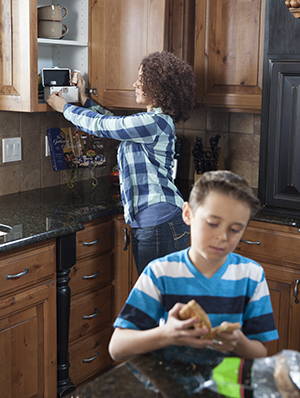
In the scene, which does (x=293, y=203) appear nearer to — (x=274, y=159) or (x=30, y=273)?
(x=274, y=159)

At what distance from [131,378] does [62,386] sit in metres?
1.56

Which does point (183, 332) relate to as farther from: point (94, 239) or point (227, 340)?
point (94, 239)

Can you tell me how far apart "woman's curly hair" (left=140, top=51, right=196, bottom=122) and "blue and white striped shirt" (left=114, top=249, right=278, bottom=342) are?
111cm

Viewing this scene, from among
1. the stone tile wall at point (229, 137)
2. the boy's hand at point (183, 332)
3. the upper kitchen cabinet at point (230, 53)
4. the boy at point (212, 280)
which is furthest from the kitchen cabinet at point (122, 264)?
the boy's hand at point (183, 332)

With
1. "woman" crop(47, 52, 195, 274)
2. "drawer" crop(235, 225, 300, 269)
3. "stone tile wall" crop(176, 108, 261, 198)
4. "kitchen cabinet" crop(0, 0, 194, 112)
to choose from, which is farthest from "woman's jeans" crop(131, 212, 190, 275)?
"kitchen cabinet" crop(0, 0, 194, 112)

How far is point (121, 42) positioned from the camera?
2.49 m

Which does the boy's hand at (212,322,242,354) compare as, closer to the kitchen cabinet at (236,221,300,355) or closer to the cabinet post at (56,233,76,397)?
the cabinet post at (56,233,76,397)

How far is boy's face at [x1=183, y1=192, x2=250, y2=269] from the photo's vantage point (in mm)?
984

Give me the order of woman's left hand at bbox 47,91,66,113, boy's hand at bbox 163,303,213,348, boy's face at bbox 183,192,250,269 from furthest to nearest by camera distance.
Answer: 1. woman's left hand at bbox 47,91,66,113
2. boy's face at bbox 183,192,250,269
3. boy's hand at bbox 163,303,213,348

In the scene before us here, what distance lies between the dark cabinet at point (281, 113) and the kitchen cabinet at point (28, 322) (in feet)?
3.33

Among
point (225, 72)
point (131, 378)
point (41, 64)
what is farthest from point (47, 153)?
point (131, 378)

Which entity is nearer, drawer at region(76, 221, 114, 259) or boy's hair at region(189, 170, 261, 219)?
boy's hair at region(189, 170, 261, 219)

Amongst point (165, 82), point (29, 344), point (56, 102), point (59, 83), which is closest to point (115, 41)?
point (59, 83)

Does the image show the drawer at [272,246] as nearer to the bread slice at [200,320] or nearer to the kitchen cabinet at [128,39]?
the kitchen cabinet at [128,39]
